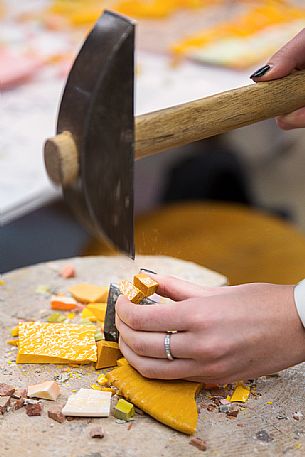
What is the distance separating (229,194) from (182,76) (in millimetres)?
475

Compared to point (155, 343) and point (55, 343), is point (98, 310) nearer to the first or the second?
point (55, 343)

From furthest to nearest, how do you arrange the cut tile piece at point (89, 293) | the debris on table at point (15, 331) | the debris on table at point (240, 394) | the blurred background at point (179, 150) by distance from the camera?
the blurred background at point (179, 150) < the cut tile piece at point (89, 293) < the debris on table at point (15, 331) < the debris on table at point (240, 394)

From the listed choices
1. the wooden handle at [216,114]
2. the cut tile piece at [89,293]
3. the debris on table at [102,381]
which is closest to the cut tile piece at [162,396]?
the debris on table at [102,381]

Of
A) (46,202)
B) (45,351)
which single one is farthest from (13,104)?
(45,351)

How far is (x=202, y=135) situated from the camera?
3.51 ft

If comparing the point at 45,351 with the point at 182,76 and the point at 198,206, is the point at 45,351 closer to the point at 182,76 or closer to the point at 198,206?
the point at 198,206

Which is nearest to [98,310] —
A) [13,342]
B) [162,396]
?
[13,342]

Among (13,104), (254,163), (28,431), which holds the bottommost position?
(254,163)

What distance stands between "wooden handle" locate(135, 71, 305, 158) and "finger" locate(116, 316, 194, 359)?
0.25m

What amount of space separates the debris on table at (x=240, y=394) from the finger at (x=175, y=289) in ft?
0.49

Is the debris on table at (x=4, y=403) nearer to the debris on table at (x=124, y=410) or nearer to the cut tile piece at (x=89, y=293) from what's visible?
the debris on table at (x=124, y=410)

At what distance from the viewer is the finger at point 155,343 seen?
40.5 inches

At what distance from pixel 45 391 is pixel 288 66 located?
1.95 feet

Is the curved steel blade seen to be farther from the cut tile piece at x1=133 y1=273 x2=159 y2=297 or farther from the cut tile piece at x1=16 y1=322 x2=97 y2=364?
the cut tile piece at x1=16 y1=322 x2=97 y2=364
